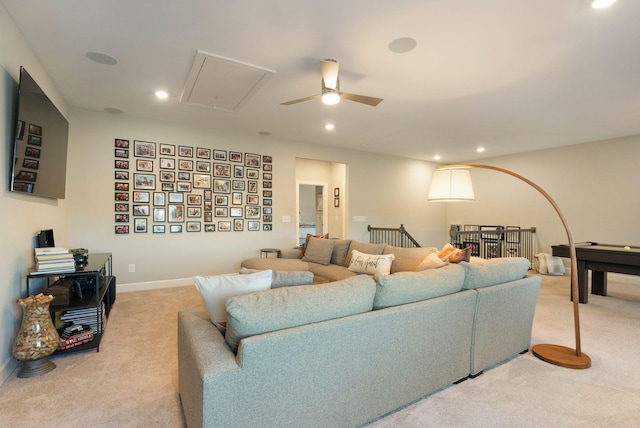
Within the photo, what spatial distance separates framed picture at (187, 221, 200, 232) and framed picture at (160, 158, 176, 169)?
94 cm

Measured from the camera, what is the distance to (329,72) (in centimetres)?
278

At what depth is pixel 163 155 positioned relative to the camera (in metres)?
4.89

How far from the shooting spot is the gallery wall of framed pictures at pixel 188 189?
468cm

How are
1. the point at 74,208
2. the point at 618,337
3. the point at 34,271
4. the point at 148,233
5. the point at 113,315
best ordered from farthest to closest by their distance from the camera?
→ the point at 148,233, the point at 74,208, the point at 113,315, the point at 618,337, the point at 34,271

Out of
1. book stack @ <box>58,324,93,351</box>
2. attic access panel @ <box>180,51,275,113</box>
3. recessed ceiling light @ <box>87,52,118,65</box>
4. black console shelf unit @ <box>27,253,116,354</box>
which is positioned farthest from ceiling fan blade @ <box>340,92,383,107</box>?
book stack @ <box>58,324,93,351</box>

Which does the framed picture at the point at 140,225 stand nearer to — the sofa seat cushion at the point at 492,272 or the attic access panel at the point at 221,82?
the attic access panel at the point at 221,82

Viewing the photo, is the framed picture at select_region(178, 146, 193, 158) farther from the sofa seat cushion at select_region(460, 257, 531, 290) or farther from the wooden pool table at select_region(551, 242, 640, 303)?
the wooden pool table at select_region(551, 242, 640, 303)

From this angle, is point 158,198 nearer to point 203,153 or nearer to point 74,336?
point 203,153

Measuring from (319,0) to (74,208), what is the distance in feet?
14.3

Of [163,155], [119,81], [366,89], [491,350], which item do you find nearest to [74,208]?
[163,155]

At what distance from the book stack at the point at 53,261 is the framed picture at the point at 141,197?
2.11 m

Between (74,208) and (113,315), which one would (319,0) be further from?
(74,208)

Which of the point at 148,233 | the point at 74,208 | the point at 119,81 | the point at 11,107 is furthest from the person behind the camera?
the point at 148,233

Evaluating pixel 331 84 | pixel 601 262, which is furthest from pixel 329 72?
pixel 601 262
